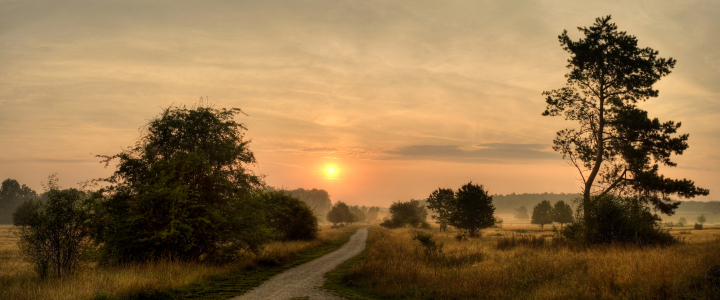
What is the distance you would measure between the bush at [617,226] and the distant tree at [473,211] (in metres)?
26.8

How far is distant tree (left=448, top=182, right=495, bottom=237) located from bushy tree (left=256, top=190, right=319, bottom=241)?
75.0ft

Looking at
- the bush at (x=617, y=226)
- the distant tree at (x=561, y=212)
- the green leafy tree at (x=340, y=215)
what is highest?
the bush at (x=617, y=226)

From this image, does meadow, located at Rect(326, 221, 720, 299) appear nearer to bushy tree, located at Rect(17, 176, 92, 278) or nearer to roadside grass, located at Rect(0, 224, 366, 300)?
roadside grass, located at Rect(0, 224, 366, 300)

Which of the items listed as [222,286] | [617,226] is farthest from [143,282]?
[617,226]

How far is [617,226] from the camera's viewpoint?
2116 centimetres

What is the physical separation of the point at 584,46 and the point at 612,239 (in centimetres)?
1507

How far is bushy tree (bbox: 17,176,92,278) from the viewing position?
1284 cm

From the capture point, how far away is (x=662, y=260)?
12.7 meters

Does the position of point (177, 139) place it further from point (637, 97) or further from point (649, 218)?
point (637, 97)

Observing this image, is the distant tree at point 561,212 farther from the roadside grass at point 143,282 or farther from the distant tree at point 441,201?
the roadside grass at point 143,282

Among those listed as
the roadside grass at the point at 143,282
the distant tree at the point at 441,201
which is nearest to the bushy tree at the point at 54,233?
the roadside grass at the point at 143,282

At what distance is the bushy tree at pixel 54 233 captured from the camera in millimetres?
12844

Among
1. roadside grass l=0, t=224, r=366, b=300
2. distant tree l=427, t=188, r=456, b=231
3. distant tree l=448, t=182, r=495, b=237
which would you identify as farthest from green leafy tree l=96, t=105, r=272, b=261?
distant tree l=427, t=188, r=456, b=231

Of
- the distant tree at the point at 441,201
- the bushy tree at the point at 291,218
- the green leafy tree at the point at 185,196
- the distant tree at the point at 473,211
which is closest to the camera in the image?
the green leafy tree at the point at 185,196
